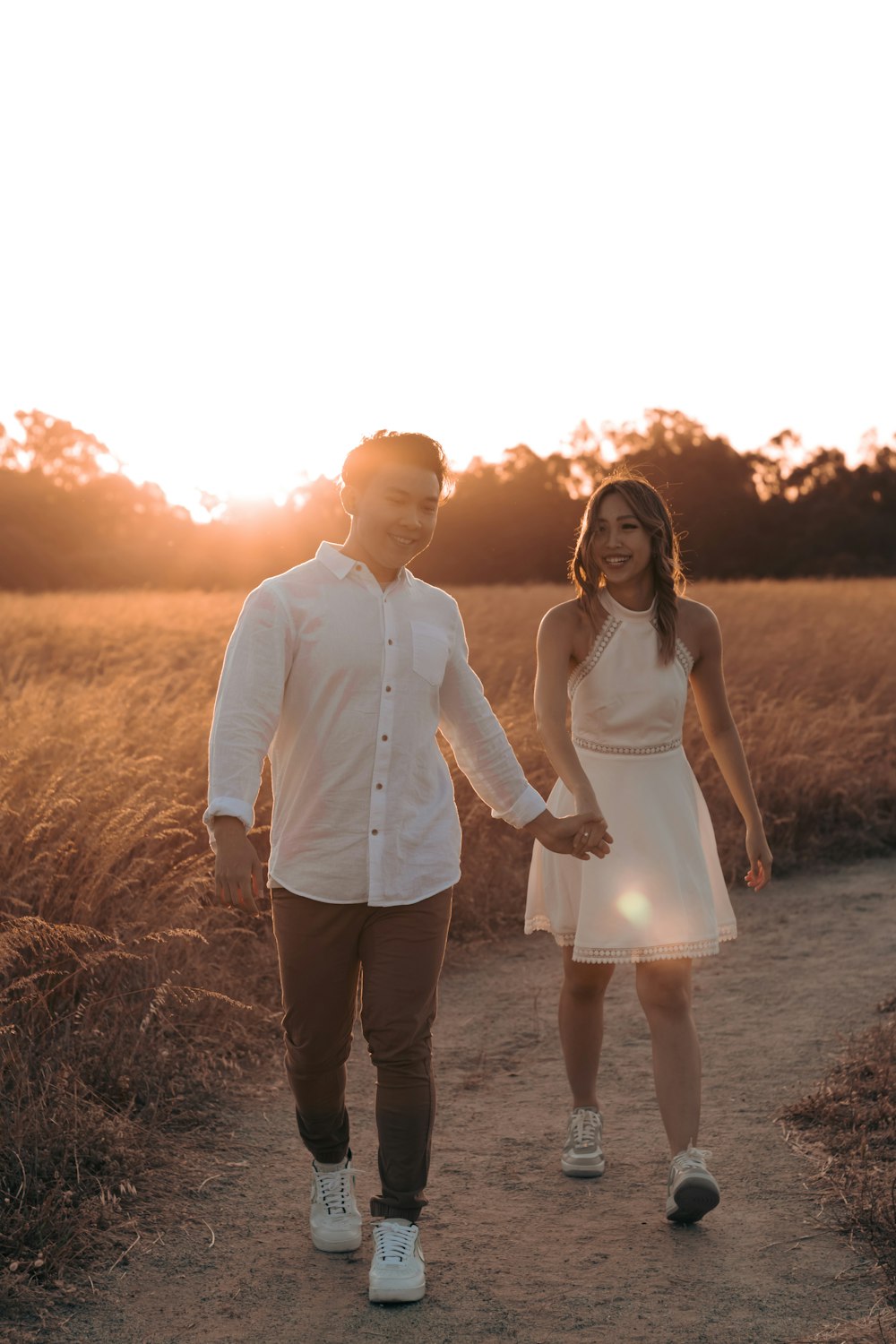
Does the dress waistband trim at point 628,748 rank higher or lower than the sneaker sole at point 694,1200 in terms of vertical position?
higher

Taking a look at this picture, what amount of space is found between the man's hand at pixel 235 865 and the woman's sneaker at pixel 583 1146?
1462 millimetres

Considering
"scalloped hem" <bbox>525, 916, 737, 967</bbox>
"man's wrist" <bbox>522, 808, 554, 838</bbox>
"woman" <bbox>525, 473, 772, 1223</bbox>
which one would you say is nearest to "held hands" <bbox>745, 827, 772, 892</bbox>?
"woman" <bbox>525, 473, 772, 1223</bbox>

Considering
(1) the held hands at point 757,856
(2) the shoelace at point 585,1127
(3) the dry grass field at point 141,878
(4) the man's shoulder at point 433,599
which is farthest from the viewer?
(2) the shoelace at point 585,1127

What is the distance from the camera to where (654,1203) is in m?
3.40

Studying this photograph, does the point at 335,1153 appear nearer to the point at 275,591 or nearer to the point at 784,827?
the point at 275,591

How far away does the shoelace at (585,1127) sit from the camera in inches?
143

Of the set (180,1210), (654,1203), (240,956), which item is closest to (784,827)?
(240,956)

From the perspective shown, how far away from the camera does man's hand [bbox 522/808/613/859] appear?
312cm

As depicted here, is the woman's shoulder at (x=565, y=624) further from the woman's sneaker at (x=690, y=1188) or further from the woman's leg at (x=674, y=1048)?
the woman's sneaker at (x=690, y=1188)

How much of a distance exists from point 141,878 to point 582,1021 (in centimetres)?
223

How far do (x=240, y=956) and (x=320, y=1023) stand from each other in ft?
8.15

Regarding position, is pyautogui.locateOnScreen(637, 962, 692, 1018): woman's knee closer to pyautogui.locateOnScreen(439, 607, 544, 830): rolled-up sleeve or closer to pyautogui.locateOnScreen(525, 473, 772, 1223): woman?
pyautogui.locateOnScreen(525, 473, 772, 1223): woman

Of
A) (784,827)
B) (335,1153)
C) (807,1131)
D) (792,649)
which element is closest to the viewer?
(335,1153)

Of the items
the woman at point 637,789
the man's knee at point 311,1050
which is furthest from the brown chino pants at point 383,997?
the woman at point 637,789
